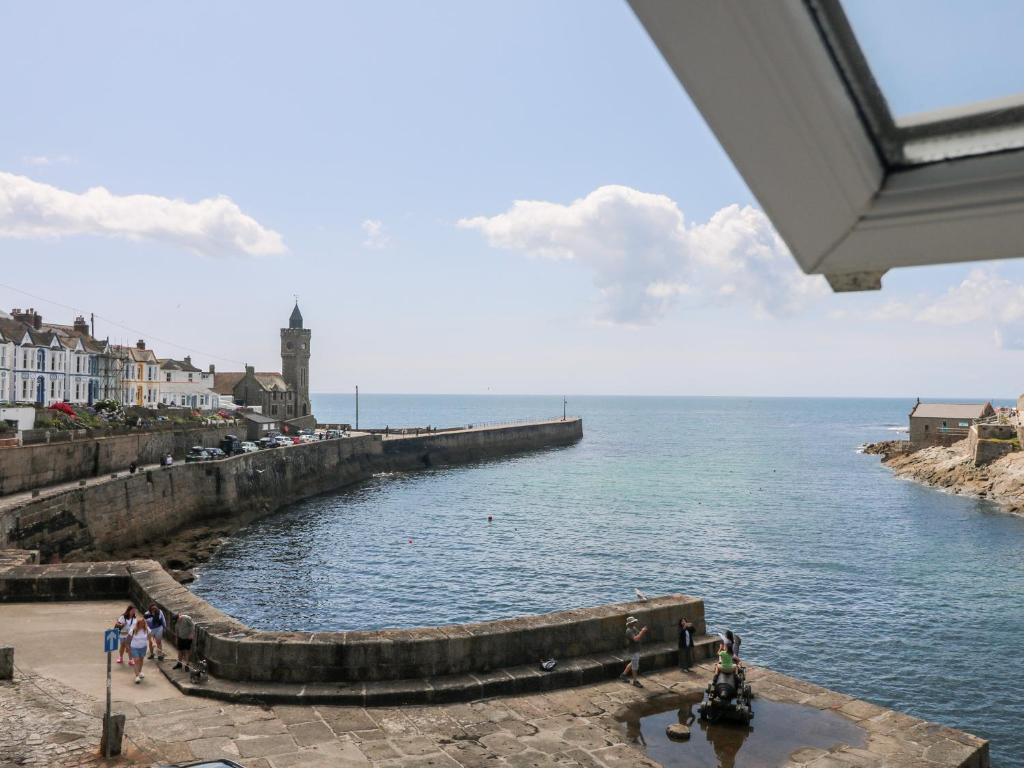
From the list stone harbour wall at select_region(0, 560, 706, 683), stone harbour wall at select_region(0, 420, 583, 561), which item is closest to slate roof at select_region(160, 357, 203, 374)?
stone harbour wall at select_region(0, 420, 583, 561)

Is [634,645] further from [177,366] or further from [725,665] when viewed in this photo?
[177,366]

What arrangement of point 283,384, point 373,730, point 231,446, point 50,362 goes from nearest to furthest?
point 373,730 → point 231,446 → point 50,362 → point 283,384

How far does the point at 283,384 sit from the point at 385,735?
87.0 m

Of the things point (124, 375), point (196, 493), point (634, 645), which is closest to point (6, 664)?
point (634, 645)

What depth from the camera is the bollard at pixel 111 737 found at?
8.88 m

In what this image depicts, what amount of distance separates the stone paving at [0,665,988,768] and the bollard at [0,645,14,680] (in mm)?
152

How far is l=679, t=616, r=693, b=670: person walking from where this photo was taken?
13641mm

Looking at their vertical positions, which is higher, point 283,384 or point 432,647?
point 283,384

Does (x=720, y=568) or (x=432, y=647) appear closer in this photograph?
(x=432, y=647)

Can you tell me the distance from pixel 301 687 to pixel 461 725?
265 centimetres

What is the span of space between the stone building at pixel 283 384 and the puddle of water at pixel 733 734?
82334 mm

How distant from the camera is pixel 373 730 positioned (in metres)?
10.5

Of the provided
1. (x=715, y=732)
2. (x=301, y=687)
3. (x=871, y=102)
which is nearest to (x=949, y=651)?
Answer: (x=715, y=732)

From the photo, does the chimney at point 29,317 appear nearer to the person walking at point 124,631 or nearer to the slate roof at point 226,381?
the slate roof at point 226,381
